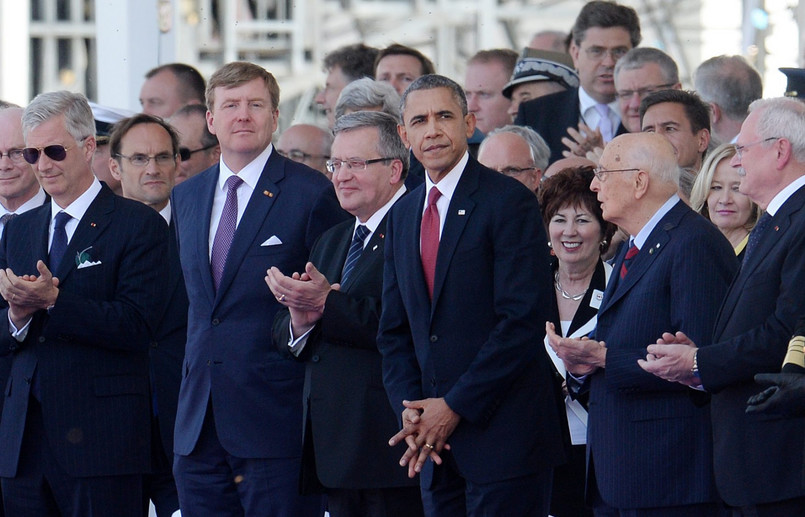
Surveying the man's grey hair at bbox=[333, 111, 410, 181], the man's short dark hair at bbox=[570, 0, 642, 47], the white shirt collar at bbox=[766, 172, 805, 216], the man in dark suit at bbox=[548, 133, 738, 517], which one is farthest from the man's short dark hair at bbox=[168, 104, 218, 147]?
the white shirt collar at bbox=[766, 172, 805, 216]

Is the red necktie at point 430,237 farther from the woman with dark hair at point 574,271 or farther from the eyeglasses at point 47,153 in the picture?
the eyeglasses at point 47,153

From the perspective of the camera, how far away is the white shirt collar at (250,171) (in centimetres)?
522

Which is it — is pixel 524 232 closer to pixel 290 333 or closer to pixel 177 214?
pixel 290 333

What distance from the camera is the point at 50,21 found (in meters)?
12.6

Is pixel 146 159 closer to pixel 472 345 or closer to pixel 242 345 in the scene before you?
pixel 242 345

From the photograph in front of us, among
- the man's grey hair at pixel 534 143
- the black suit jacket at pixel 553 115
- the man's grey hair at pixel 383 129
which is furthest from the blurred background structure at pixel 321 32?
the man's grey hair at pixel 383 129

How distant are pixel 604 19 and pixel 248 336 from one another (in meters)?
3.46

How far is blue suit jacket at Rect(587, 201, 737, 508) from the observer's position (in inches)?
172

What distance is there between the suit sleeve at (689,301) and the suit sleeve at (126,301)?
188 centimetres

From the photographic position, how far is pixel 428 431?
4449 millimetres

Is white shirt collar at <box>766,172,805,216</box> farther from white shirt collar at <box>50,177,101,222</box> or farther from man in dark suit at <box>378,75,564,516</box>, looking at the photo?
white shirt collar at <box>50,177,101,222</box>

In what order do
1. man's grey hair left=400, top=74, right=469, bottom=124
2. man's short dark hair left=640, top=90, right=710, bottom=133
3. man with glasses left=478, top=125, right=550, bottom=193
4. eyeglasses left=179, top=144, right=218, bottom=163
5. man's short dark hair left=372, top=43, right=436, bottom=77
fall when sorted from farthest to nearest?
man's short dark hair left=372, top=43, right=436, bottom=77 → eyeglasses left=179, top=144, right=218, bottom=163 → man with glasses left=478, top=125, right=550, bottom=193 → man's short dark hair left=640, top=90, right=710, bottom=133 → man's grey hair left=400, top=74, right=469, bottom=124

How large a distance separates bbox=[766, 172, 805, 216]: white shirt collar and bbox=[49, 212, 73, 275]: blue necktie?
107 inches

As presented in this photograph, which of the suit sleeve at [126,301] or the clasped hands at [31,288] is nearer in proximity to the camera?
the clasped hands at [31,288]
